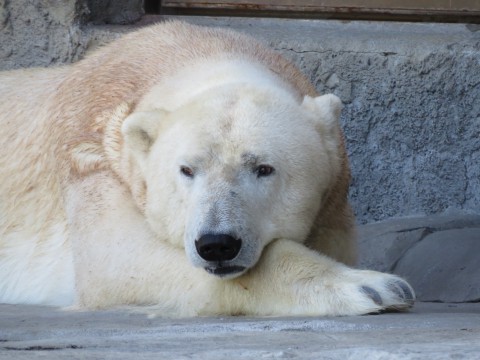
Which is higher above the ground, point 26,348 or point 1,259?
point 26,348

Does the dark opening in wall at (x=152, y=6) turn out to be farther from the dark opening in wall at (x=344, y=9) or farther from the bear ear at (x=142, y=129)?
the bear ear at (x=142, y=129)

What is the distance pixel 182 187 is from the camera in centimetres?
324

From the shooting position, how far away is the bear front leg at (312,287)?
2879 mm

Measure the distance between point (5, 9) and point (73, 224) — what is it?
69.7 inches

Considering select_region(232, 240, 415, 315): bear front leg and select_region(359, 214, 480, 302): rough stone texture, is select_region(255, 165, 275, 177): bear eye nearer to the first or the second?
select_region(232, 240, 415, 315): bear front leg

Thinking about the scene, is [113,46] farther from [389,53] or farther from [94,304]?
[389,53]

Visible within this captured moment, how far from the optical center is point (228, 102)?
10.9ft

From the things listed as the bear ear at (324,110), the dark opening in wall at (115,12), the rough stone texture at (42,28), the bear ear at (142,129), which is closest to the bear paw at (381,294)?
the bear ear at (324,110)

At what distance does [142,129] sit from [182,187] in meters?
0.32

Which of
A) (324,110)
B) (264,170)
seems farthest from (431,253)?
(264,170)

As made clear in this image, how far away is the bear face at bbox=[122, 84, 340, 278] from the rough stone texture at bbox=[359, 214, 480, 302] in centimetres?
103

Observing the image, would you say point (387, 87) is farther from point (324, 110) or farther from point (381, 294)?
point (381, 294)

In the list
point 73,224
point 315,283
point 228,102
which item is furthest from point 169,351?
point 73,224

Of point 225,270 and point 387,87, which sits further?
point 387,87
